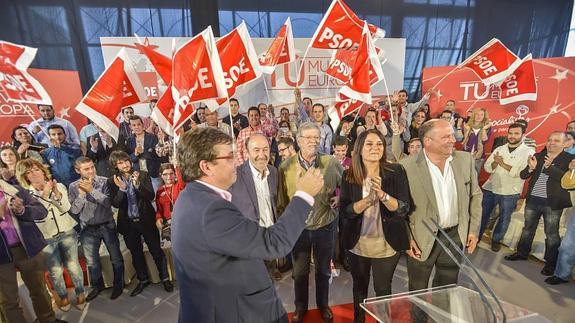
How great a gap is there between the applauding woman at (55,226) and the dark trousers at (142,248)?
0.51m

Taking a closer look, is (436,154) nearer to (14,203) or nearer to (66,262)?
(14,203)

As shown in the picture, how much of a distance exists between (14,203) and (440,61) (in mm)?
8698

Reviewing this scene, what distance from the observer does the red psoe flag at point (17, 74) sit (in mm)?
3492

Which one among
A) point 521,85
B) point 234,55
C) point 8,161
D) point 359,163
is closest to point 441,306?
point 359,163

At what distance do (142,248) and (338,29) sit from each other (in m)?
3.66

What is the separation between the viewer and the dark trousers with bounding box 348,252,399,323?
2352 mm

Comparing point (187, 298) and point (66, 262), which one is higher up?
point (187, 298)

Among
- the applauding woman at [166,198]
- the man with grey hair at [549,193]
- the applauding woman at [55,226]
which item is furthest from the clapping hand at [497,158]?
the applauding woman at [55,226]

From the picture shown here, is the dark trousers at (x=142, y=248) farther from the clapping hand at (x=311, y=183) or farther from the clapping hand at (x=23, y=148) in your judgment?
the clapping hand at (x=311, y=183)

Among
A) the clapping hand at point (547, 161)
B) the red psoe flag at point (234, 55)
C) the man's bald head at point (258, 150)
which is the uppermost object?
the red psoe flag at point (234, 55)

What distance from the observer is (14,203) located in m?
2.47

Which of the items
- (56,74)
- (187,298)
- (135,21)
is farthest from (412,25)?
(187,298)

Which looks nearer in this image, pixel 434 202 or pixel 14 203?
pixel 434 202

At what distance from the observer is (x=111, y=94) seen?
3221 millimetres
